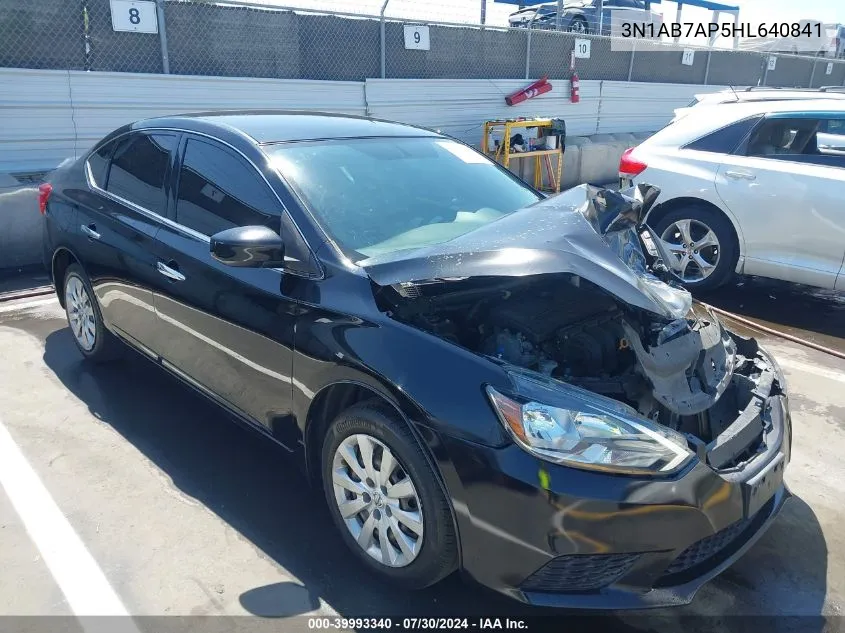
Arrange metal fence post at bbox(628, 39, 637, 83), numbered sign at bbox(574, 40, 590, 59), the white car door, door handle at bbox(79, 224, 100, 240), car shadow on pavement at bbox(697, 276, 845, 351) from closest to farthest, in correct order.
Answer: door handle at bbox(79, 224, 100, 240) < the white car door < car shadow on pavement at bbox(697, 276, 845, 351) < numbered sign at bbox(574, 40, 590, 59) < metal fence post at bbox(628, 39, 637, 83)

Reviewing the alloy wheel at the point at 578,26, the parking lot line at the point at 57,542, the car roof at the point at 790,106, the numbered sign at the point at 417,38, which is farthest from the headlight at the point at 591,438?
the alloy wheel at the point at 578,26

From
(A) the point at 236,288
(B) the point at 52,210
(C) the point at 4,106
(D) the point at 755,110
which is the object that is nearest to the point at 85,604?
(A) the point at 236,288

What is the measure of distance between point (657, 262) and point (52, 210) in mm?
3811

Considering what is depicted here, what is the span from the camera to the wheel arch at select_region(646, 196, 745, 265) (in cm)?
579

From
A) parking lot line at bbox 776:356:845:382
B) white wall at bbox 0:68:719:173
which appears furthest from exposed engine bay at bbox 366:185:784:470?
white wall at bbox 0:68:719:173

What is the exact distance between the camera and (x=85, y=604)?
249 cm

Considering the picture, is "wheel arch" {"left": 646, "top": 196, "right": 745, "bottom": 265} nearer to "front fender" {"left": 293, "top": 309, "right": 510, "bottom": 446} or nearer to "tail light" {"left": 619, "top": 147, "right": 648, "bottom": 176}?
"tail light" {"left": 619, "top": 147, "right": 648, "bottom": 176}

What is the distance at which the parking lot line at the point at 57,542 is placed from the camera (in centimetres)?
251

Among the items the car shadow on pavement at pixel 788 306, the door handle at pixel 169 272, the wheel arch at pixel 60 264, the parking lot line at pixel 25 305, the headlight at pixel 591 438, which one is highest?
the door handle at pixel 169 272

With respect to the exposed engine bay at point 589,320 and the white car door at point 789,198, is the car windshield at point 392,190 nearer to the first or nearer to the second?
the exposed engine bay at point 589,320

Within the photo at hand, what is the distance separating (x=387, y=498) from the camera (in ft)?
8.03

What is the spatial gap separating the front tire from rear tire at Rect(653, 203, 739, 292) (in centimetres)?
443

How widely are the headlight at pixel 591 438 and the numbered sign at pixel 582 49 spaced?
12.4 m

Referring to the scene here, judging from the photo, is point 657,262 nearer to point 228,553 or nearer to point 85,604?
point 228,553
